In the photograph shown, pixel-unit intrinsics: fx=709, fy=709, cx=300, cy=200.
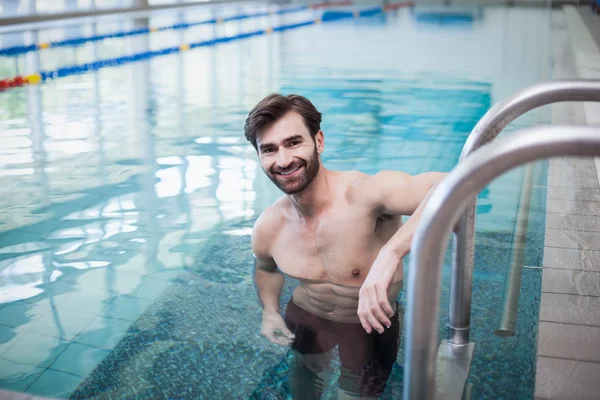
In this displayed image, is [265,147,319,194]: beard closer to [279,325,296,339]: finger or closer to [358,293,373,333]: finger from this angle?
[279,325,296,339]: finger

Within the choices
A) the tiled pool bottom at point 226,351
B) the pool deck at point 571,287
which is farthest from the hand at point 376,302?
the tiled pool bottom at point 226,351

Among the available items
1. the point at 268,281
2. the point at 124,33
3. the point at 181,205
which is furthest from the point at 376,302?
the point at 124,33

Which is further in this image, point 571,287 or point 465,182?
point 571,287

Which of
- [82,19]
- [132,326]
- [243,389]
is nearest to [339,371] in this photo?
[243,389]

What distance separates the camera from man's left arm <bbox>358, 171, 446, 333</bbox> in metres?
1.64

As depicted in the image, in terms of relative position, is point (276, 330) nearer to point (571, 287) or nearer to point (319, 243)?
point (319, 243)

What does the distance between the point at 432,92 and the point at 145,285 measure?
5.93m

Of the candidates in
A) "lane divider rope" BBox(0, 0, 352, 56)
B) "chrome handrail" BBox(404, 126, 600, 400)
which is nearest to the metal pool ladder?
"chrome handrail" BBox(404, 126, 600, 400)

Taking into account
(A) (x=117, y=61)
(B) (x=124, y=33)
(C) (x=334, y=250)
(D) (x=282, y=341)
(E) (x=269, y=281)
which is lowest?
(D) (x=282, y=341)

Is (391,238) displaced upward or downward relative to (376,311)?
upward

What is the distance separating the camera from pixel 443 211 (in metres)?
1.19

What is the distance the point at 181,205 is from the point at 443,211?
3.77 meters

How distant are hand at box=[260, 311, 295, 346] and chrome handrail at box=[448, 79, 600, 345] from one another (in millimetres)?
698

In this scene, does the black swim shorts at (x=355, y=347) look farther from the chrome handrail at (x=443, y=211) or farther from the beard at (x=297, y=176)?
the chrome handrail at (x=443, y=211)
